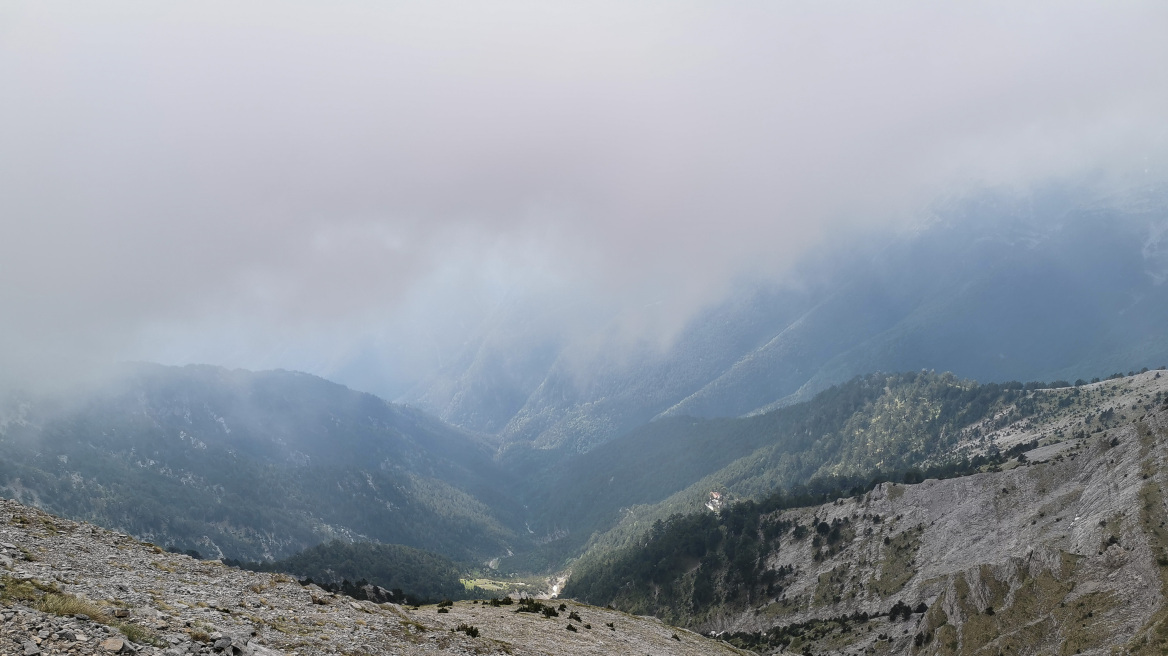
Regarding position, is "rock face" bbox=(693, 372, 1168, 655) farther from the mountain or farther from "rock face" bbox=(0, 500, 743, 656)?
"rock face" bbox=(0, 500, 743, 656)

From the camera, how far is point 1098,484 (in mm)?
118500

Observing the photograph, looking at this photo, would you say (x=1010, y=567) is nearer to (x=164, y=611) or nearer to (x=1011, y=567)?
(x=1011, y=567)

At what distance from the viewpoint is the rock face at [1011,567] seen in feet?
262

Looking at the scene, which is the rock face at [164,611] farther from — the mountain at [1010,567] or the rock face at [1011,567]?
the mountain at [1010,567]

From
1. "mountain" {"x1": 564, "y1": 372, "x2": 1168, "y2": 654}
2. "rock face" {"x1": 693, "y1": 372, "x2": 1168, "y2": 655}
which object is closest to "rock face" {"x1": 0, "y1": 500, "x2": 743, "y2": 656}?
"rock face" {"x1": 693, "y1": 372, "x2": 1168, "y2": 655}

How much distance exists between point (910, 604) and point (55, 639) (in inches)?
6400

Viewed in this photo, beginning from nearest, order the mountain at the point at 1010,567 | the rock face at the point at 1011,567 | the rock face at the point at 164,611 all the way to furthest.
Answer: the rock face at the point at 164,611
the rock face at the point at 1011,567
the mountain at the point at 1010,567

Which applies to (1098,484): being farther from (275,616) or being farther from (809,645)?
(275,616)

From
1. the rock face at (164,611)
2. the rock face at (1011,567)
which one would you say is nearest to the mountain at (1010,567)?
the rock face at (1011,567)

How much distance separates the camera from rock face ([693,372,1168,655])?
7988cm

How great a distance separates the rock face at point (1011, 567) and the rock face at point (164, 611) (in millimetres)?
67049

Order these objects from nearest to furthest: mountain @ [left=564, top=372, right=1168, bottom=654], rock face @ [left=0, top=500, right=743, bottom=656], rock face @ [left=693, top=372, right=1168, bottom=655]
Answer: rock face @ [left=0, top=500, right=743, bottom=656], rock face @ [left=693, top=372, right=1168, bottom=655], mountain @ [left=564, top=372, right=1168, bottom=654]

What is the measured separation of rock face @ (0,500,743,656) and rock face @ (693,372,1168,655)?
67.0 meters

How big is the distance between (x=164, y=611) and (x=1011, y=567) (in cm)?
11378
